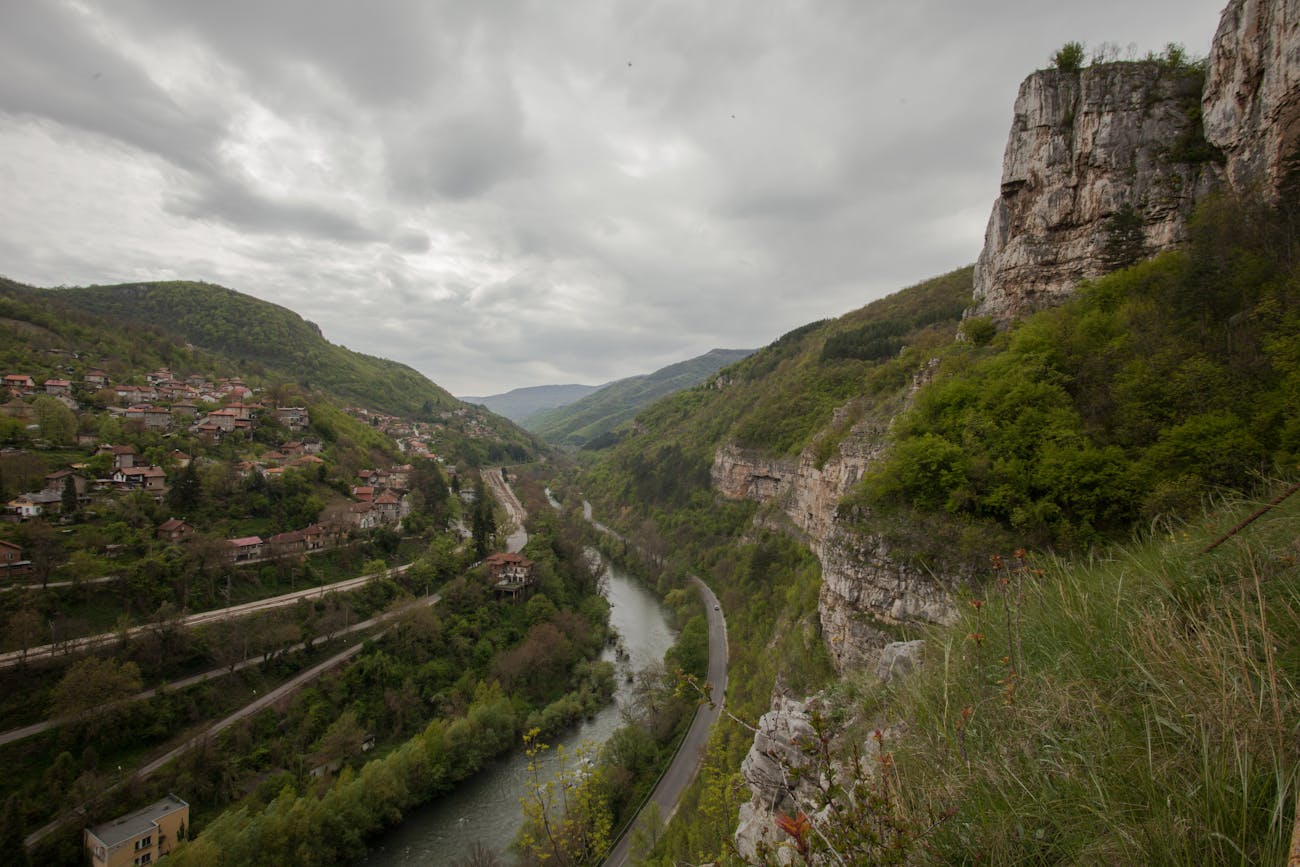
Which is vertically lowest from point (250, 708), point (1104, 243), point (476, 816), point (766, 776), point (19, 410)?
point (476, 816)

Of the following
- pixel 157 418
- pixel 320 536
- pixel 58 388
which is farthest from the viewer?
pixel 157 418

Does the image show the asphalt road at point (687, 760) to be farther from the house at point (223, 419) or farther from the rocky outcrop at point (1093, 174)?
the house at point (223, 419)

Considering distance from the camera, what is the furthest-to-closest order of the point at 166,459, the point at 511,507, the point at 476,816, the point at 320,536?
the point at 511,507 < the point at 166,459 < the point at 320,536 < the point at 476,816

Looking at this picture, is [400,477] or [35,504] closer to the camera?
[35,504]

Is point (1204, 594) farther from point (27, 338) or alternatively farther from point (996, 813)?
point (27, 338)

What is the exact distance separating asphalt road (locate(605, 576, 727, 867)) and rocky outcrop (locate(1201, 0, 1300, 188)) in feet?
56.6

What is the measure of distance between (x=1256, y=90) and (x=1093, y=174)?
11.7 feet

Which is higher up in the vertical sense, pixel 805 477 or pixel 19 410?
pixel 19 410

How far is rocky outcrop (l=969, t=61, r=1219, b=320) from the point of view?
14.0 m

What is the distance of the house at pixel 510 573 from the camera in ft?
98.3

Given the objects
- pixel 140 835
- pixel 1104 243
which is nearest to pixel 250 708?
pixel 140 835

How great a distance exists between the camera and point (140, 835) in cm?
1362

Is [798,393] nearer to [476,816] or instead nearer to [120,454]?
[476,816]

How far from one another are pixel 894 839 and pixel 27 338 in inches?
2480
